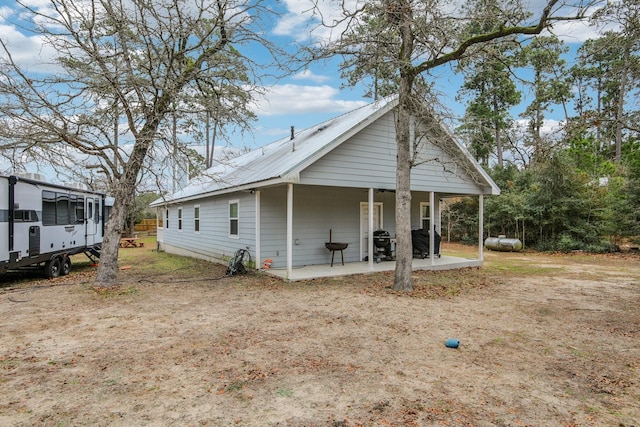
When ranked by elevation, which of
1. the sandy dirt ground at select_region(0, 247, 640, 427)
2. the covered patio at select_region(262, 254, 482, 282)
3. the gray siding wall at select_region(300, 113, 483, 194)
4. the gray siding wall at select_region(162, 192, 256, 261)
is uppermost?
the gray siding wall at select_region(300, 113, 483, 194)

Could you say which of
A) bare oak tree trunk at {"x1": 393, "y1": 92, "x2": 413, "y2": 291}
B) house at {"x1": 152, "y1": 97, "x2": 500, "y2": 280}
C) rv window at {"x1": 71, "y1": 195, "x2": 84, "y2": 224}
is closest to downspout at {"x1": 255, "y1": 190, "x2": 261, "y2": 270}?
house at {"x1": 152, "y1": 97, "x2": 500, "y2": 280}

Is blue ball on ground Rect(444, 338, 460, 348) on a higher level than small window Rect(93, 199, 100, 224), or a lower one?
lower

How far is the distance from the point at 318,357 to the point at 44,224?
29.3ft

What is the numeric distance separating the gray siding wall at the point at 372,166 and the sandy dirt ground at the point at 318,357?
117 inches

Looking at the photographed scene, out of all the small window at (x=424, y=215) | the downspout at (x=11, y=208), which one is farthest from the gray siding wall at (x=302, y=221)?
the downspout at (x=11, y=208)

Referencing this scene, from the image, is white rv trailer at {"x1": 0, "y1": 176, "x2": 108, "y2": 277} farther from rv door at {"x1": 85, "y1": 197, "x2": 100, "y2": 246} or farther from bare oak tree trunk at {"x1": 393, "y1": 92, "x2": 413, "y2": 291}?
bare oak tree trunk at {"x1": 393, "y1": 92, "x2": 413, "y2": 291}

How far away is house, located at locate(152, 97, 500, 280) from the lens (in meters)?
9.41

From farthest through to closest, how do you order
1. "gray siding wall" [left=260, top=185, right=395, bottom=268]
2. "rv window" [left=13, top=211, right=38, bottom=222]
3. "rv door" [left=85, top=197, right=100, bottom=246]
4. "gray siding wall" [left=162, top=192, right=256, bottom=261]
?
"rv door" [left=85, top=197, right=100, bottom=246] < "gray siding wall" [left=162, top=192, right=256, bottom=261] < "gray siding wall" [left=260, top=185, right=395, bottom=268] < "rv window" [left=13, top=211, right=38, bottom=222]

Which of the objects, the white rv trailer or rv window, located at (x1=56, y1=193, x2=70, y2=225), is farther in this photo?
rv window, located at (x1=56, y1=193, x2=70, y2=225)

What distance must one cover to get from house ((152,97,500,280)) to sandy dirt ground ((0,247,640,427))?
8.86 feet

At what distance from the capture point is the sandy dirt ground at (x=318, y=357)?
10.0ft

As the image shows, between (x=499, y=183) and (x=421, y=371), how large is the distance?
2133 centimetres

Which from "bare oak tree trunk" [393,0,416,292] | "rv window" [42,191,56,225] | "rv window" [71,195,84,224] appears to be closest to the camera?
"bare oak tree trunk" [393,0,416,292]

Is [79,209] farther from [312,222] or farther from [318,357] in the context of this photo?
[318,357]
